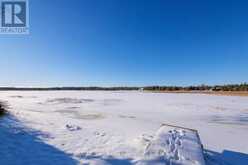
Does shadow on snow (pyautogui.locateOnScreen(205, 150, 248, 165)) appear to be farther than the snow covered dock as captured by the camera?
Yes

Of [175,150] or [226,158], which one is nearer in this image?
[175,150]

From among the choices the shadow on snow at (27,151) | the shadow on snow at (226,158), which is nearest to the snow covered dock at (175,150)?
the shadow on snow at (226,158)

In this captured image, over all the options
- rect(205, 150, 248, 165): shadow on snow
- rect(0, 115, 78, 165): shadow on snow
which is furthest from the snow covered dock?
rect(0, 115, 78, 165): shadow on snow

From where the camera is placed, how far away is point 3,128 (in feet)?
14.6

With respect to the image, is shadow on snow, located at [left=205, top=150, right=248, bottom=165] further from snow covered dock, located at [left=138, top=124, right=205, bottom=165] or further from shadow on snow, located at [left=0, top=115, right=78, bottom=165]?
shadow on snow, located at [left=0, top=115, right=78, bottom=165]

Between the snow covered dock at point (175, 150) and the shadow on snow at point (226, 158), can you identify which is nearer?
the snow covered dock at point (175, 150)

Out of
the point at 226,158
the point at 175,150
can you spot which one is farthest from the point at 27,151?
the point at 226,158

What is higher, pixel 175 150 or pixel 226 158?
pixel 175 150

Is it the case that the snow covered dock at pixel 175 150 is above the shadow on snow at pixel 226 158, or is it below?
above

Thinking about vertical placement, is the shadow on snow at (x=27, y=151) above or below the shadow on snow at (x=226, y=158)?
above

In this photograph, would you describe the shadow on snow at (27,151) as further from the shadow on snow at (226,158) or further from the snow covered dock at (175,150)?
the shadow on snow at (226,158)

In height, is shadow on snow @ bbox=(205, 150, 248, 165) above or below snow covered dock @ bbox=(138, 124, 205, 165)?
below

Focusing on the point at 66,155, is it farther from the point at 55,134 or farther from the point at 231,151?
the point at 231,151

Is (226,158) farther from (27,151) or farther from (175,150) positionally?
(27,151)
